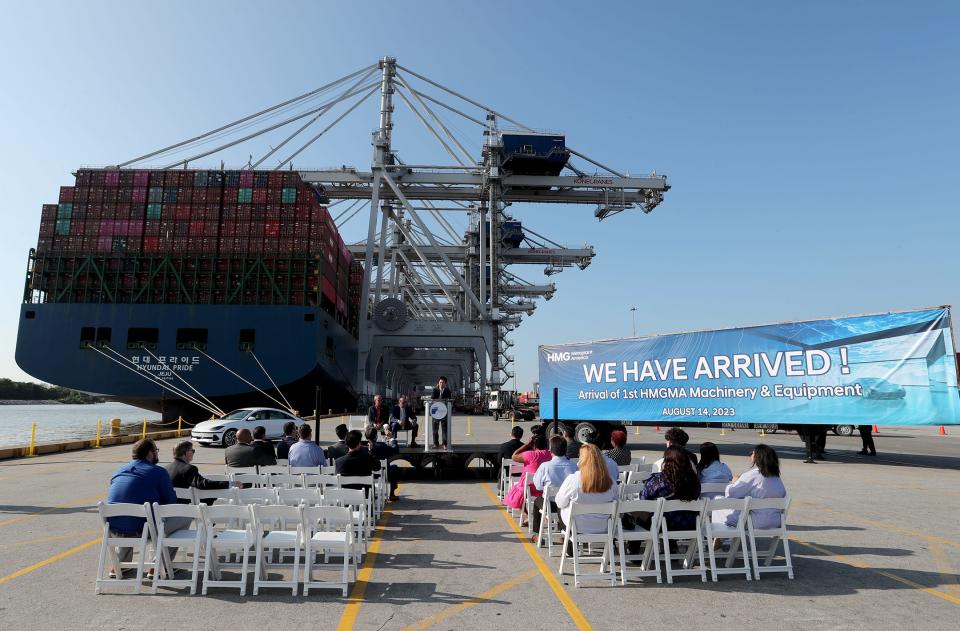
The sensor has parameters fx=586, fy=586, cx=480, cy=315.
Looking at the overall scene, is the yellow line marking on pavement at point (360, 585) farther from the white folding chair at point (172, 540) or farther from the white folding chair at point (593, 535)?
the white folding chair at point (593, 535)

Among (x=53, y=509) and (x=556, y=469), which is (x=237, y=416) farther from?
(x=556, y=469)

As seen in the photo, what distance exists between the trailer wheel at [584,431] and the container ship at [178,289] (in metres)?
24.0

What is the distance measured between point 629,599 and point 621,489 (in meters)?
1.66

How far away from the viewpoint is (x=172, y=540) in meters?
5.43

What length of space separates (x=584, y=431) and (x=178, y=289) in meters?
31.2

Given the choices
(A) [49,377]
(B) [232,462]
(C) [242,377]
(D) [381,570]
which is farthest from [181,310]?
(D) [381,570]

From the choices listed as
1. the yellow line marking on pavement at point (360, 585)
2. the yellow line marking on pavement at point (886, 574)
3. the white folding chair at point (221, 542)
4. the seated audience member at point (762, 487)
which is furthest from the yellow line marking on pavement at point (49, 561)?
the yellow line marking on pavement at point (886, 574)

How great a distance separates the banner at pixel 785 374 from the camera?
46.1 feet

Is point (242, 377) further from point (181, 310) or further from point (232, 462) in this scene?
point (232, 462)

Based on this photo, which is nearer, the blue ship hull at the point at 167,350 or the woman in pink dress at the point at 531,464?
the woman in pink dress at the point at 531,464

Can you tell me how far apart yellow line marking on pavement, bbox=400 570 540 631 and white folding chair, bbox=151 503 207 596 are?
2.18 metres

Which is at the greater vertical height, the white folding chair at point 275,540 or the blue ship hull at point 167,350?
the blue ship hull at point 167,350

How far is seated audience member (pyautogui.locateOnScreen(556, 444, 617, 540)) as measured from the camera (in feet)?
19.4

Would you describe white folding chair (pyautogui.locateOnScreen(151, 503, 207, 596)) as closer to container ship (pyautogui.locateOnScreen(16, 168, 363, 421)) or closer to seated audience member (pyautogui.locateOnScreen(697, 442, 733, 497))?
seated audience member (pyautogui.locateOnScreen(697, 442, 733, 497))
